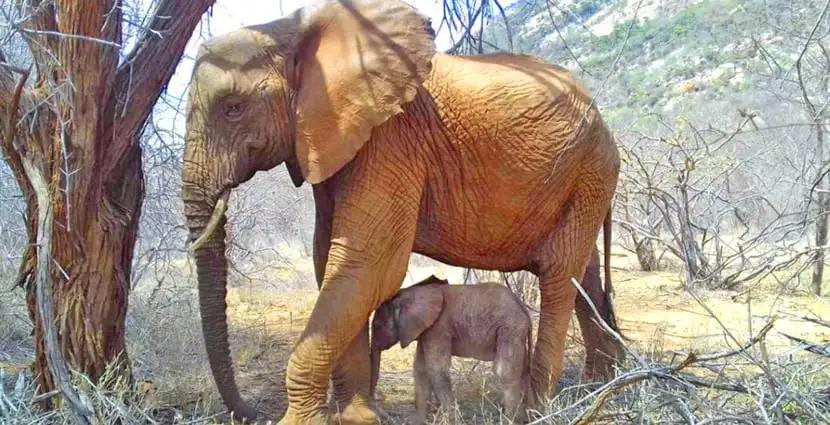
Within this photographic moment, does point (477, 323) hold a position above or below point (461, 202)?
below

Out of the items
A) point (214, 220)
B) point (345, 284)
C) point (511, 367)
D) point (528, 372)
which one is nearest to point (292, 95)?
point (214, 220)

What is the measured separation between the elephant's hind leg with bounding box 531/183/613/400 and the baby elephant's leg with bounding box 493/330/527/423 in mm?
139

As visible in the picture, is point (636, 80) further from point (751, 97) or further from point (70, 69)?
point (70, 69)

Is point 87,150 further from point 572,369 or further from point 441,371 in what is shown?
point 572,369

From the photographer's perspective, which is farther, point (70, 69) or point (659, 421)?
point (70, 69)

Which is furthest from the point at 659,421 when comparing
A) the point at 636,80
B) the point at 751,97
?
the point at 636,80

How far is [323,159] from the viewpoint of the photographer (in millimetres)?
3891

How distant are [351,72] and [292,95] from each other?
32 centimetres

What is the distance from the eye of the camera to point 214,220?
3.77m

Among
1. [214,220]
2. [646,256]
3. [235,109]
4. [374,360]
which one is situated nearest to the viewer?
[214,220]

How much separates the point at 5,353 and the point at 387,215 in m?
3.40

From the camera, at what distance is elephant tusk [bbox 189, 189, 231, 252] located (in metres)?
3.73

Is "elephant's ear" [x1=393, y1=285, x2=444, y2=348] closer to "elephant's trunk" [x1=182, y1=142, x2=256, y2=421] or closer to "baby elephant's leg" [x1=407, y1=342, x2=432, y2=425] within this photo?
"baby elephant's leg" [x1=407, y1=342, x2=432, y2=425]

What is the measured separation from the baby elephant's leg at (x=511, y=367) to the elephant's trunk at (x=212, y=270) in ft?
4.71
